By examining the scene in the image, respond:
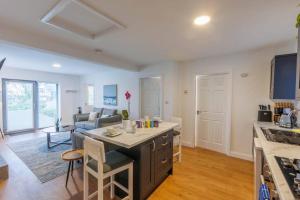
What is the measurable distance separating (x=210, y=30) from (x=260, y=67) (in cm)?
164

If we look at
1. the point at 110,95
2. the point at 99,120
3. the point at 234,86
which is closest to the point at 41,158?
the point at 99,120

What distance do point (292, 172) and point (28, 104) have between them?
740 centimetres

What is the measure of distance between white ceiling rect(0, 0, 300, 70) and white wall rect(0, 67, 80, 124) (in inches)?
162

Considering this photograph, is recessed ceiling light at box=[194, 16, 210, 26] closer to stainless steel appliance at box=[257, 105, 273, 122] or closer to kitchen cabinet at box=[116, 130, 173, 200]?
kitchen cabinet at box=[116, 130, 173, 200]

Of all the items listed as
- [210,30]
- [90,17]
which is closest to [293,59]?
[210,30]

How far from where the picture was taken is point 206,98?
3.79 meters

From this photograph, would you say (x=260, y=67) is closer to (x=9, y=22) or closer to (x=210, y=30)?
(x=210, y=30)

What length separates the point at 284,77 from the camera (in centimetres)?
229

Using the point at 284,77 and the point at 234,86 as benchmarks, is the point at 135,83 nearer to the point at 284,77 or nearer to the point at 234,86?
the point at 234,86

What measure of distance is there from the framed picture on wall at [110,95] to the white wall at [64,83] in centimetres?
202

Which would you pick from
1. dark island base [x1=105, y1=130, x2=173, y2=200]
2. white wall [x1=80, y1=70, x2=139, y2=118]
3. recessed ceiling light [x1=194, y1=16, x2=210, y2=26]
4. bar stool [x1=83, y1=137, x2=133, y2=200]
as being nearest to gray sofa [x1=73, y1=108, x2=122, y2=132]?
white wall [x1=80, y1=70, x2=139, y2=118]

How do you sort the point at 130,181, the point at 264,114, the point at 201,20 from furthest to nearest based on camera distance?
the point at 264,114
the point at 201,20
the point at 130,181

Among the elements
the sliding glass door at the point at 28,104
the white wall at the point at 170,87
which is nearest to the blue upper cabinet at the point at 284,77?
the white wall at the point at 170,87

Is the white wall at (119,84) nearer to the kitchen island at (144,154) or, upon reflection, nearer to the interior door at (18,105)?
the interior door at (18,105)
